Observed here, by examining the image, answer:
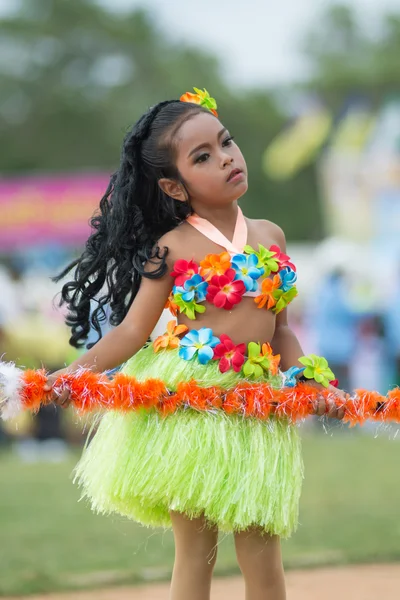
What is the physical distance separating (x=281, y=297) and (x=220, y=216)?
32 centimetres

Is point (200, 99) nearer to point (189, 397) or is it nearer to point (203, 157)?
point (203, 157)

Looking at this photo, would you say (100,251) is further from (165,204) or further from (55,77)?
(55,77)

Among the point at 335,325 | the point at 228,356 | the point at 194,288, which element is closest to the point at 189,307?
the point at 194,288

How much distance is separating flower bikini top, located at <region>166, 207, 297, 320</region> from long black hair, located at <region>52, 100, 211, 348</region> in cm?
15

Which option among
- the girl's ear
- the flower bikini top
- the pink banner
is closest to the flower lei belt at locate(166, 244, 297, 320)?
the flower bikini top

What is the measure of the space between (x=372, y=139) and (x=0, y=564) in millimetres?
12962

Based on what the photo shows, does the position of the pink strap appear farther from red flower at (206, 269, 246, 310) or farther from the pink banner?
the pink banner

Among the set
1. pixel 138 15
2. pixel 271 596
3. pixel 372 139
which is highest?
pixel 138 15

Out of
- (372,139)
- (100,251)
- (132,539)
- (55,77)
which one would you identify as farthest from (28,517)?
(55,77)

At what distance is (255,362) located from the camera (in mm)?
3145

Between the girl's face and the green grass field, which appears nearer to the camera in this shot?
the girl's face

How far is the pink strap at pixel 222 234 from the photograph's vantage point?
322 centimetres

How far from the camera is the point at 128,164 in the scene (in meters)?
3.36

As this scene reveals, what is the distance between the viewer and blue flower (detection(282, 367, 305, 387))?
3178mm
